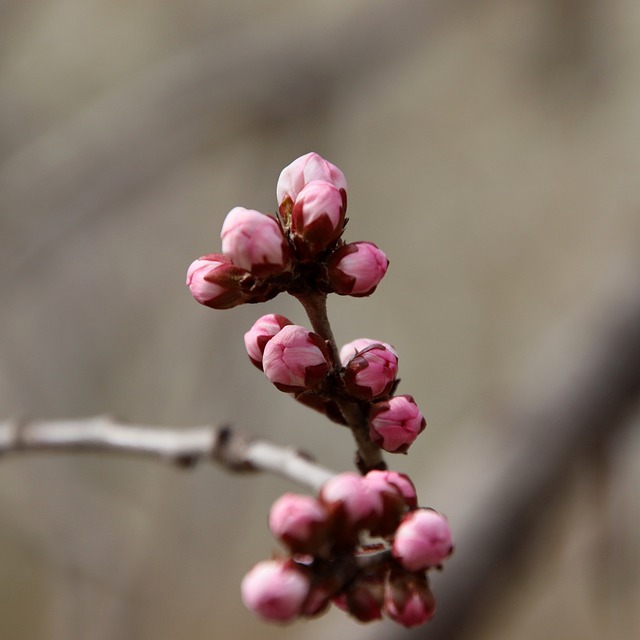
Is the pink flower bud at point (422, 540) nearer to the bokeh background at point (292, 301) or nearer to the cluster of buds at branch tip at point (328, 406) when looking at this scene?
the cluster of buds at branch tip at point (328, 406)

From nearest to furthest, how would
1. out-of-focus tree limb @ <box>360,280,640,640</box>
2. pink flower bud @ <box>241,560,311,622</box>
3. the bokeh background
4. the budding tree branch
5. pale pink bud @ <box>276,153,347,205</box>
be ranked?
1. pink flower bud @ <box>241,560,311,622</box>
2. pale pink bud @ <box>276,153,347,205</box>
3. the budding tree branch
4. out-of-focus tree limb @ <box>360,280,640,640</box>
5. the bokeh background

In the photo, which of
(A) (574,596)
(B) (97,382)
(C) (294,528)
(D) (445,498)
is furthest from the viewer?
(B) (97,382)

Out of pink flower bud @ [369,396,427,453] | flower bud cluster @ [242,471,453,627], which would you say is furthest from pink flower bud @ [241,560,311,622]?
pink flower bud @ [369,396,427,453]

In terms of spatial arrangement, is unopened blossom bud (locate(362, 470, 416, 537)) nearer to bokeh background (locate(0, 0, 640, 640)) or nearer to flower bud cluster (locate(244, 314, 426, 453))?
flower bud cluster (locate(244, 314, 426, 453))

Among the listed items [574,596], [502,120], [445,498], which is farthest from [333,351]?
[502,120]

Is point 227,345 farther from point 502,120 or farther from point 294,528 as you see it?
point 502,120

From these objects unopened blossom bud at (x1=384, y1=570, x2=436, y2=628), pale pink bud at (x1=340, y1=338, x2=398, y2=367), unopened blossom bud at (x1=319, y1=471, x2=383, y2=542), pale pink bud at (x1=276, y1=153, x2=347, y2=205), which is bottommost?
unopened blossom bud at (x1=384, y1=570, x2=436, y2=628)

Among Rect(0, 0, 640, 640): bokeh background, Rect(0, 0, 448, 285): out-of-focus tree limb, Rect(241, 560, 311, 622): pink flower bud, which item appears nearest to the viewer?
Rect(241, 560, 311, 622): pink flower bud

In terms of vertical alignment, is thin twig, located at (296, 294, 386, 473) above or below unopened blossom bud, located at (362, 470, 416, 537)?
above

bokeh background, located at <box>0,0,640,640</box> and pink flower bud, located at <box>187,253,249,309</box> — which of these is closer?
pink flower bud, located at <box>187,253,249,309</box>
